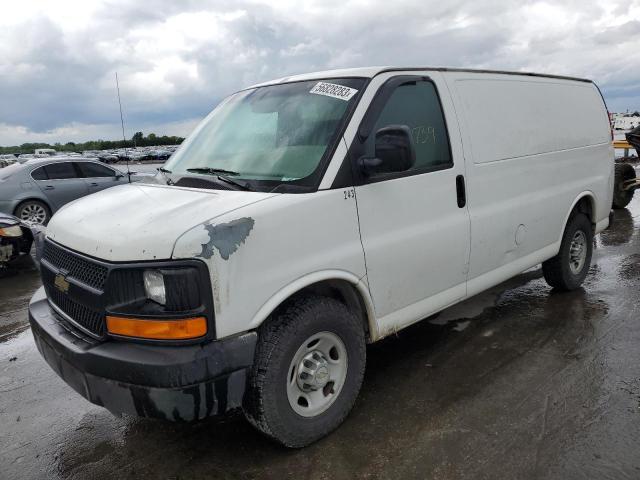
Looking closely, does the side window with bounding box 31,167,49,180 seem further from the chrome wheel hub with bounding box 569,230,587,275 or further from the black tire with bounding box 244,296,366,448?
the chrome wheel hub with bounding box 569,230,587,275

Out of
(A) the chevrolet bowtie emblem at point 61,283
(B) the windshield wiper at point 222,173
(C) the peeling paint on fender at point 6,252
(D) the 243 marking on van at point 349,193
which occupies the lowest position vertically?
(C) the peeling paint on fender at point 6,252

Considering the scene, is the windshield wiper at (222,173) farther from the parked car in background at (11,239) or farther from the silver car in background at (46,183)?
the silver car in background at (46,183)

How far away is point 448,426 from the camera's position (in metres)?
3.13

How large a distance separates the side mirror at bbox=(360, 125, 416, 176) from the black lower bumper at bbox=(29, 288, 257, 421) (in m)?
1.18

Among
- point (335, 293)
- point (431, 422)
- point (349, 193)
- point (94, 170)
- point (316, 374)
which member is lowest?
point (431, 422)

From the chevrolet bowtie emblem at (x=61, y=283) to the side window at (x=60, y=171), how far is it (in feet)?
30.4

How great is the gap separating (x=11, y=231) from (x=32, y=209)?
137 inches

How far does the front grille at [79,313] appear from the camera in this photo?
265cm

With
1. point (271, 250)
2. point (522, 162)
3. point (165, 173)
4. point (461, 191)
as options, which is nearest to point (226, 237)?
point (271, 250)

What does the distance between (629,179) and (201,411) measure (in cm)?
1046

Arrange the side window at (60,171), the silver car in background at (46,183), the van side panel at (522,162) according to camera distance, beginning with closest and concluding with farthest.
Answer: the van side panel at (522,162) → the silver car in background at (46,183) → the side window at (60,171)

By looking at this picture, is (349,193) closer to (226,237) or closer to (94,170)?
(226,237)

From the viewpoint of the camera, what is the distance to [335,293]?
125 inches

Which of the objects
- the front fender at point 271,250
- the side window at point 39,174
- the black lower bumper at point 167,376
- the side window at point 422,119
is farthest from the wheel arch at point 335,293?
the side window at point 39,174
